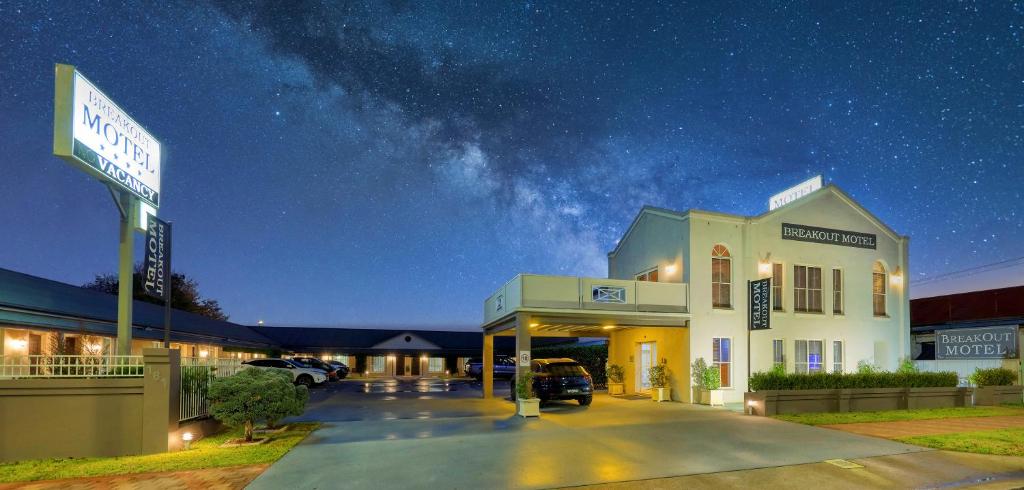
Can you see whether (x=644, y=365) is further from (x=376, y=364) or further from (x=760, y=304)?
(x=376, y=364)

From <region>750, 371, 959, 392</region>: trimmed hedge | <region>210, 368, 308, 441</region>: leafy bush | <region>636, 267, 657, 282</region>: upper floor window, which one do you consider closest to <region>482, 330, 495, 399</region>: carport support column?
<region>636, 267, 657, 282</region>: upper floor window

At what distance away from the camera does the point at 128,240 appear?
487 inches

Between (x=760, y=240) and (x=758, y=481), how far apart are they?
14.4m

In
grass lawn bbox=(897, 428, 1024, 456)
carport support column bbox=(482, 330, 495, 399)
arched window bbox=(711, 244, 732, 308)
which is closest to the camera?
grass lawn bbox=(897, 428, 1024, 456)

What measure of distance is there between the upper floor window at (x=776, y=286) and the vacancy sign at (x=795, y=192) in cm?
261

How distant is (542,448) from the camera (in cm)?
1138

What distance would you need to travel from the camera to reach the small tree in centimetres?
1166

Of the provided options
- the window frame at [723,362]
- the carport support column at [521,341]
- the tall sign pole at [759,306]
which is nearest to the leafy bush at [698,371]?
the window frame at [723,362]

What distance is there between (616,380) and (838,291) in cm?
918

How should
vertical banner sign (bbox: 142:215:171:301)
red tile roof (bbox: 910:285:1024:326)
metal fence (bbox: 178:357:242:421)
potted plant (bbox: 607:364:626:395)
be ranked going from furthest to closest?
red tile roof (bbox: 910:285:1024:326)
potted plant (bbox: 607:364:626:395)
vertical banner sign (bbox: 142:215:171:301)
metal fence (bbox: 178:357:242:421)

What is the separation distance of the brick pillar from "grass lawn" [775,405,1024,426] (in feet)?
46.1

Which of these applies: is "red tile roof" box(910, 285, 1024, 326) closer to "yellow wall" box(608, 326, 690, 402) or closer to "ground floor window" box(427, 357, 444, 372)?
"yellow wall" box(608, 326, 690, 402)

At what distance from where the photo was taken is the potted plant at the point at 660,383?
20.7 meters

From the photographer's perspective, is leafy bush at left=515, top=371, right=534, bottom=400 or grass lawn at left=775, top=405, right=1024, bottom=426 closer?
grass lawn at left=775, top=405, right=1024, bottom=426
